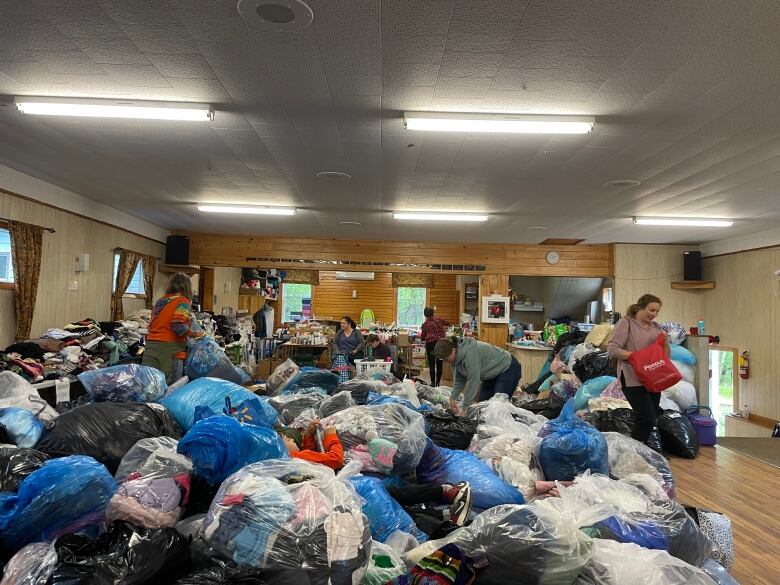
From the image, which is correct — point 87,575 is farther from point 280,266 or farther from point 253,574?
point 280,266

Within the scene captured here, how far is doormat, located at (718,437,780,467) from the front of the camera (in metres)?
5.09

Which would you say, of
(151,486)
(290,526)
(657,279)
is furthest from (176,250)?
(657,279)

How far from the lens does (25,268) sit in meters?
5.25

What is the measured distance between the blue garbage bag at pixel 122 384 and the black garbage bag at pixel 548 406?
388cm

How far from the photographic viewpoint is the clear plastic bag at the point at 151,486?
1682mm

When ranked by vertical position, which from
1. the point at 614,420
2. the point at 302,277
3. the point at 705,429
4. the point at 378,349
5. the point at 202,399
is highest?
the point at 302,277

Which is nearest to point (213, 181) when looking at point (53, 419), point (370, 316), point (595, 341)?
point (53, 419)

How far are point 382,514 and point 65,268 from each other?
18.7ft

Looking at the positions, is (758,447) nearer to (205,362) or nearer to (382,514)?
(382,514)

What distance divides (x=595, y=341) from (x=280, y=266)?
5.34m

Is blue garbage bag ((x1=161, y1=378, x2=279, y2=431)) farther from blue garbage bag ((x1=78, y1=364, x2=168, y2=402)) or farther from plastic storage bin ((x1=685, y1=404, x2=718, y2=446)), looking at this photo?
plastic storage bin ((x1=685, y1=404, x2=718, y2=446))

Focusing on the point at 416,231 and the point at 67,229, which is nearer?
the point at 67,229

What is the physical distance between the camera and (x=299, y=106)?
134 inches

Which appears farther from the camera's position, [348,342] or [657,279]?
[657,279]
